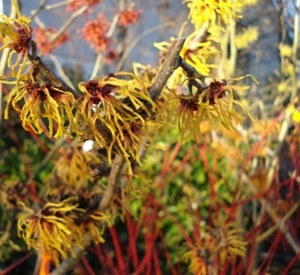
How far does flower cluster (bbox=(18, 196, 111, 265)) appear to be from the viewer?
0.96 meters

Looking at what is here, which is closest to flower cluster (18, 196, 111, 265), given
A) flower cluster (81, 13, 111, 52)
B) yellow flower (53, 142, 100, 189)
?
yellow flower (53, 142, 100, 189)

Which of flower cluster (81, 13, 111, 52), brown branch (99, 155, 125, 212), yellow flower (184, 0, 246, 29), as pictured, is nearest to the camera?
brown branch (99, 155, 125, 212)

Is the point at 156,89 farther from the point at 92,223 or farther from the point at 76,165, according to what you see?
the point at 76,165

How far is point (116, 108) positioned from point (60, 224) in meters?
0.28

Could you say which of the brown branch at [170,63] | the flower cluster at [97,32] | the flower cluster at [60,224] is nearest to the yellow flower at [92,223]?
the flower cluster at [60,224]

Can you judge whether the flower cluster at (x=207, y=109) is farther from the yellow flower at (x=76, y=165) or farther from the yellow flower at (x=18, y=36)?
the yellow flower at (x=76, y=165)

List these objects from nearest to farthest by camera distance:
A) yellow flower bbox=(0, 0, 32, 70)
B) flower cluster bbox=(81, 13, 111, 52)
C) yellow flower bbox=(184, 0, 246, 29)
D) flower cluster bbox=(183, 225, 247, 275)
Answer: yellow flower bbox=(0, 0, 32, 70), yellow flower bbox=(184, 0, 246, 29), flower cluster bbox=(183, 225, 247, 275), flower cluster bbox=(81, 13, 111, 52)

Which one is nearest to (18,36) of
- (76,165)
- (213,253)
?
(76,165)

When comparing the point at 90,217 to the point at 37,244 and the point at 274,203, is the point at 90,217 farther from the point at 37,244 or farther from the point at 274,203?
the point at 274,203

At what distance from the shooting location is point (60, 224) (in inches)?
37.3

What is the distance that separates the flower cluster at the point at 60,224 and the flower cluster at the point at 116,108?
22 cm

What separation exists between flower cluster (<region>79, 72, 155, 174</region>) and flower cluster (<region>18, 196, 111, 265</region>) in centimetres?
22

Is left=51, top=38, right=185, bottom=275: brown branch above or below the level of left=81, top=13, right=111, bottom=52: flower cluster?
below

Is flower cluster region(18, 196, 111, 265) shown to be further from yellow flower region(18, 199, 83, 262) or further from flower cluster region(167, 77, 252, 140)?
flower cluster region(167, 77, 252, 140)
